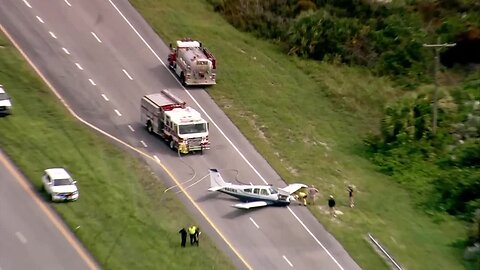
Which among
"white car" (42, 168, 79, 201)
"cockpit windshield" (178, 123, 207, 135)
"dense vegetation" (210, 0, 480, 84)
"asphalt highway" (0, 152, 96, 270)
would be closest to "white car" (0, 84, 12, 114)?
"asphalt highway" (0, 152, 96, 270)

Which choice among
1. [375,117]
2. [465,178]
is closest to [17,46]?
[375,117]

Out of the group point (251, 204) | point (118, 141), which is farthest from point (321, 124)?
point (118, 141)

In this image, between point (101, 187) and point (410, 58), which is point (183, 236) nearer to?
point (101, 187)

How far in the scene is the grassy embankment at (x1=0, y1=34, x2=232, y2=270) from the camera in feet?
191

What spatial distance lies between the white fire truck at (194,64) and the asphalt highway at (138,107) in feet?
3.13

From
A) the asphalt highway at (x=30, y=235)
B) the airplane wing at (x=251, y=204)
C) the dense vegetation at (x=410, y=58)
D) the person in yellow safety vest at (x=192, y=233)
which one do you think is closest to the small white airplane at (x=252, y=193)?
the airplane wing at (x=251, y=204)

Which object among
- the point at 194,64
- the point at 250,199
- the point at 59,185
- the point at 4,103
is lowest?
the point at 250,199

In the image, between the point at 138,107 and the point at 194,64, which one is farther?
the point at 194,64

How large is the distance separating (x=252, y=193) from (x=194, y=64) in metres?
16.3

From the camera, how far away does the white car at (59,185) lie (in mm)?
60969

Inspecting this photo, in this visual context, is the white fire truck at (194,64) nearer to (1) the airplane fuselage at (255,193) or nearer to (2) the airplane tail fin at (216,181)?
(2) the airplane tail fin at (216,181)

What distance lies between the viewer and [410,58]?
8912 centimetres

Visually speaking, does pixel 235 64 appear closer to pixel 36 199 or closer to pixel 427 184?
pixel 427 184

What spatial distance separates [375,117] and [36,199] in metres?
31.7
